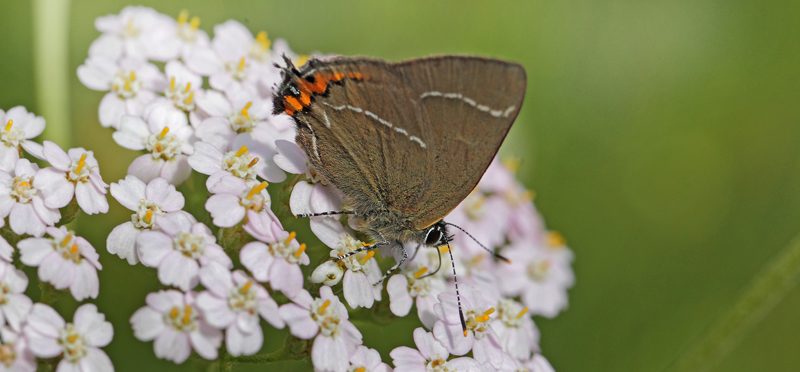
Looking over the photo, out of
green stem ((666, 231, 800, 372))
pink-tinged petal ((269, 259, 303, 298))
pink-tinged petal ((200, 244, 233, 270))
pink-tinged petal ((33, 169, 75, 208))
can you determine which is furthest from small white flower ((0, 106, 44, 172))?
green stem ((666, 231, 800, 372))

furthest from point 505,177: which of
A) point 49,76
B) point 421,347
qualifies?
point 49,76

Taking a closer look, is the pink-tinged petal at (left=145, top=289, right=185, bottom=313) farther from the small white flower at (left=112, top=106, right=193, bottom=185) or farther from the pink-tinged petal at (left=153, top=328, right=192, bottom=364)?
the small white flower at (left=112, top=106, right=193, bottom=185)

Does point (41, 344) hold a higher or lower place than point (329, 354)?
higher

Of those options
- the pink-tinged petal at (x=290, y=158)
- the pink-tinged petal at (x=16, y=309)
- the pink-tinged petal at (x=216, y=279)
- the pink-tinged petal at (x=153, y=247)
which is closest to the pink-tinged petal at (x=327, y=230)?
the pink-tinged petal at (x=290, y=158)

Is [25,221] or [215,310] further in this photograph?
[25,221]

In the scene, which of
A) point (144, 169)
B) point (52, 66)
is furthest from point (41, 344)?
point (52, 66)

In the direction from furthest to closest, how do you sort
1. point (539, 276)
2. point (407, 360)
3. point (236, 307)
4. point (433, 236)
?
point (539, 276)
point (433, 236)
point (407, 360)
point (236, 307)

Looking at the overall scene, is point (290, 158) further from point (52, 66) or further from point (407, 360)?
point (52, 66)

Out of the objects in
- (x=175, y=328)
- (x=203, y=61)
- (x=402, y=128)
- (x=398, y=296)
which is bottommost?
(x=398, y=296)
